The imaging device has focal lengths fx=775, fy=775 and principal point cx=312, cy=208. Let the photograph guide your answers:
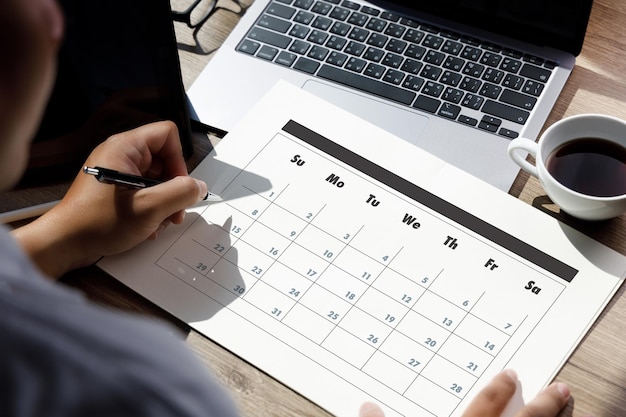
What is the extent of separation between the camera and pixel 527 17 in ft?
2.78

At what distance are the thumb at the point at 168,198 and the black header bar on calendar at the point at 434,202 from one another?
13cm

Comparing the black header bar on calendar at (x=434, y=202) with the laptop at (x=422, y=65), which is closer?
the black header bar on calendar at (x=434, y=202)

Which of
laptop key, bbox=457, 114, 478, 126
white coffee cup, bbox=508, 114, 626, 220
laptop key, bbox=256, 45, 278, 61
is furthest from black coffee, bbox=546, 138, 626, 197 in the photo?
laptop key, bbox=256, 45, 278, 61

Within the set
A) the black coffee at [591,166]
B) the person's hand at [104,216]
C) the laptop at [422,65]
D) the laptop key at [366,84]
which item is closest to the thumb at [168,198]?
the person's hand at [104,216]

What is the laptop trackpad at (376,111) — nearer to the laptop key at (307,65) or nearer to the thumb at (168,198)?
the laptop key at (307,65)

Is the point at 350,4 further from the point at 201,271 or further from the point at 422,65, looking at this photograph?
the point at 201,271

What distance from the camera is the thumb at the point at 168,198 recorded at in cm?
71

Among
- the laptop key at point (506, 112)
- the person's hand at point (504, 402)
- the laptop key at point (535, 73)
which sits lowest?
the person's hand at point (504, 402)

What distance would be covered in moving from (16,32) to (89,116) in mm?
418

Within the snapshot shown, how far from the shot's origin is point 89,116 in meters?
0.74

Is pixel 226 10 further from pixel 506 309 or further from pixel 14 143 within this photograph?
pixel 14 143

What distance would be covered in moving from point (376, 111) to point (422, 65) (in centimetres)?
8

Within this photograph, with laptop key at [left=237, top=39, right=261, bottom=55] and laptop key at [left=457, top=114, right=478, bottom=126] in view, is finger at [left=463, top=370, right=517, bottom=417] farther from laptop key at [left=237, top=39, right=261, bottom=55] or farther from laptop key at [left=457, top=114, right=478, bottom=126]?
laptop key at [left=237, top=39, right=261, bottom=55]

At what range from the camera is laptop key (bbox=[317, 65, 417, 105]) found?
0.85 metres
